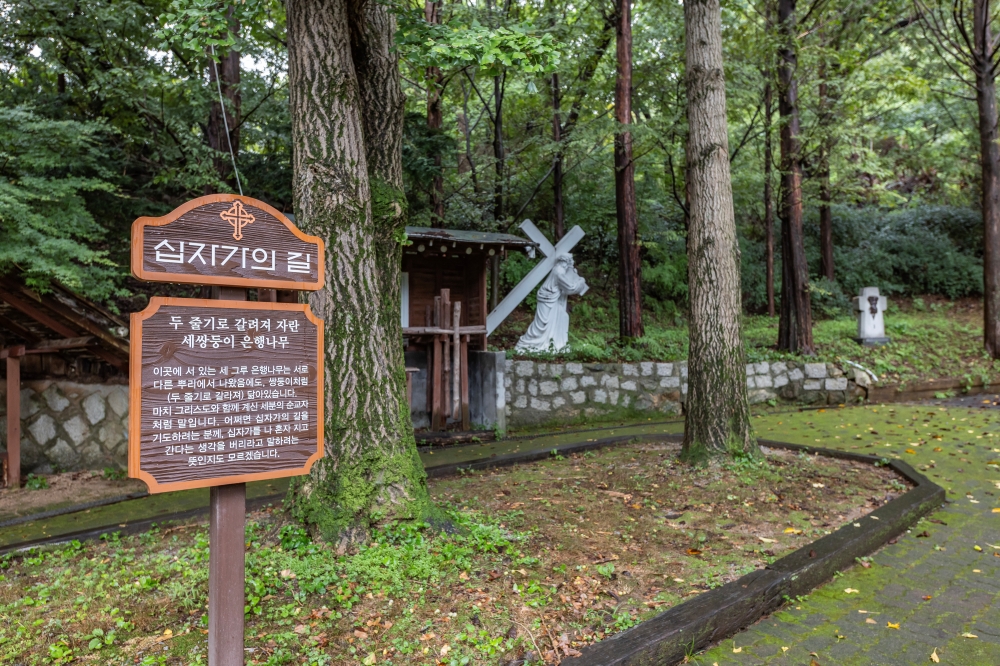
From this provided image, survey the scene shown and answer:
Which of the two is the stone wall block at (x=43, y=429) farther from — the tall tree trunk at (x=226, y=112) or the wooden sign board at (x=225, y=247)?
the wooden sign board at (x=225, y=247)

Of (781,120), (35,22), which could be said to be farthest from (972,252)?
(35,22)

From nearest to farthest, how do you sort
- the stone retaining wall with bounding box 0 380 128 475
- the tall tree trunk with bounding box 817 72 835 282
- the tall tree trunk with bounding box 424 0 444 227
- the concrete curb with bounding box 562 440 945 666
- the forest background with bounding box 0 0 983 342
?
the concrete curb with bounding box 562 440 945 666 → the forest background with bounding box 0 0 983 342 → the stone retaining wall with bounding box 0 380 128 475 → the tall tree trunk with bounding box 424 0 444 227 → the tall tree trunk with bounding box 817 72 835 282

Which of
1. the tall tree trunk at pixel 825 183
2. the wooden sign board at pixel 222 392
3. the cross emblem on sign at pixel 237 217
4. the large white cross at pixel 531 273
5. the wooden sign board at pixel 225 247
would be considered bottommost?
the wooden sign board at pixel 222 392

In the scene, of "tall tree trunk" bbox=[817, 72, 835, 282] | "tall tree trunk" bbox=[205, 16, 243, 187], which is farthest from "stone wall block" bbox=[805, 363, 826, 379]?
"tall tree trunk" bbox=[205, 16, 243, 187]

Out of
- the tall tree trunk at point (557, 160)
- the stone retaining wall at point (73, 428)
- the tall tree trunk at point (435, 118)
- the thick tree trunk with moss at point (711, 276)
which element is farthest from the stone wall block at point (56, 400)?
the tall tree trunk at point (557, 160)

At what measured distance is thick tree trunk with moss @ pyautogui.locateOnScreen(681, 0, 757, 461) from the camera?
21.8 ft

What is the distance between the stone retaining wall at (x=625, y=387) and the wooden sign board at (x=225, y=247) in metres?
8.19

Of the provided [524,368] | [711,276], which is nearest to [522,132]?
[524,368]

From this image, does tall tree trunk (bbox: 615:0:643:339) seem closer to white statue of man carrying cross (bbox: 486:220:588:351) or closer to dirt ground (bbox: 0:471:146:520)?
white statue of man carrying cross (bbox: 486:220:588:351)

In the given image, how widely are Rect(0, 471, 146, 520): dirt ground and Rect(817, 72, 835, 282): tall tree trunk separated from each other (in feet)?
44.9

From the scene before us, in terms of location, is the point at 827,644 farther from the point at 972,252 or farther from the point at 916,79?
the point at 972,252

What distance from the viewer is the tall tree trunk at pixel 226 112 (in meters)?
10.7

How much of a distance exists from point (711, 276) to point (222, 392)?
5.30 metres

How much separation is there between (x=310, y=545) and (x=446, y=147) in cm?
918
